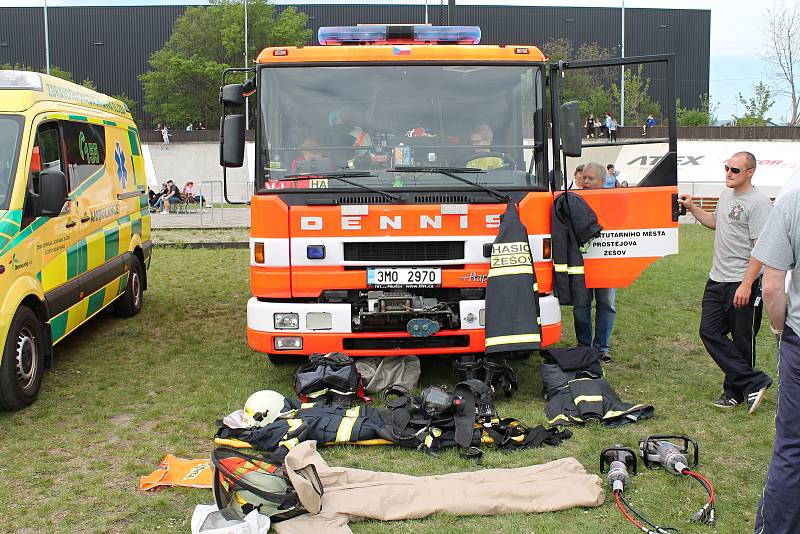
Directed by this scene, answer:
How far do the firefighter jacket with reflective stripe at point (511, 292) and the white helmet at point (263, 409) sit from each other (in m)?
1.69

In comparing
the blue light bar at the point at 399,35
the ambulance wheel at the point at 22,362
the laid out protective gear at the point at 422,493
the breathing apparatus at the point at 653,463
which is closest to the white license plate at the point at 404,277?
the laid out protective gear at the point at 422,493

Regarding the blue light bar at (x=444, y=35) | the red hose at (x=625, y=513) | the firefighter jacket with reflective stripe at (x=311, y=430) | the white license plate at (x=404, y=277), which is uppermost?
the blue light bar at (x=444, y=35)

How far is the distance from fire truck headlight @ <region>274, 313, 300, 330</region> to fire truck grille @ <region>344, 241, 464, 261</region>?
2.07ft

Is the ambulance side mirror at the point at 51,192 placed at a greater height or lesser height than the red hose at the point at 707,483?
greater

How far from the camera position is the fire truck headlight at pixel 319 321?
6.68 metres

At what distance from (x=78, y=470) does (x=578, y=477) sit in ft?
10.4

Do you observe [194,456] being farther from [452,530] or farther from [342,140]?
[342,140]

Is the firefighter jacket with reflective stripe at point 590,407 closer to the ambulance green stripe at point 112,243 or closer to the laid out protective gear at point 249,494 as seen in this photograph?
the laid out protective gear at point 249,494

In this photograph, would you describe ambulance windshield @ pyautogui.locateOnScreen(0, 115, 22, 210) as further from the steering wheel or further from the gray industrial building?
the gray industrial building

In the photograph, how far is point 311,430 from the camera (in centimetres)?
573

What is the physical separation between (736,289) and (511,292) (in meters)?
1.68

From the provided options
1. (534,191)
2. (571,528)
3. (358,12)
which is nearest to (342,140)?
(534,191)

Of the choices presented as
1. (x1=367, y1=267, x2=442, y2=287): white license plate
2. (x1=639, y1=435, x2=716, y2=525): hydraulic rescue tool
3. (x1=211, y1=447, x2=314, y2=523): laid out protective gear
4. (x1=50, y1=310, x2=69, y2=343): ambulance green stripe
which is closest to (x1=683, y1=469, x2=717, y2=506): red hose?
(x1=639, y1=435, x2=716, y2=525): hydraulic rescue tool

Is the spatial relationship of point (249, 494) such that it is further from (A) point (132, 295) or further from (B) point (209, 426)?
(A) point (132, 295)
